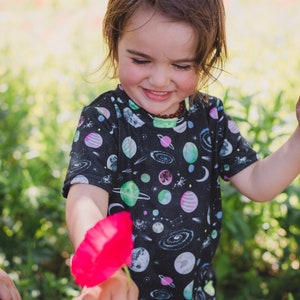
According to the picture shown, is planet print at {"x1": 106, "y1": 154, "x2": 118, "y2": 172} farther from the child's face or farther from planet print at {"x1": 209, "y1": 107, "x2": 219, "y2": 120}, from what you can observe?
planet print at {"x1": 209, "y1": 107, "x2": 219, "y2": 120}

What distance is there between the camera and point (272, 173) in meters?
2.18

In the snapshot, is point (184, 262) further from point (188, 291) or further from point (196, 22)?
point (196, 22)

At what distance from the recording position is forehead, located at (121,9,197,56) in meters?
1.91

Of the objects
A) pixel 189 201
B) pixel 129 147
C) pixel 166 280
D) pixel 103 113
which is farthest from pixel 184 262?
pixel 103 113

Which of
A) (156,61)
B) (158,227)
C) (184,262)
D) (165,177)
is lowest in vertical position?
(184,262)

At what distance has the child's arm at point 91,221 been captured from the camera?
4.74 feet

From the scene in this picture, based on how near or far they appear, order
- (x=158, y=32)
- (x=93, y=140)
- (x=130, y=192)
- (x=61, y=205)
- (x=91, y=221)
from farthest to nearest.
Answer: (x=61, y=205) → (x=130, y=192) → (x=93, y=140) → (x=158, y=32) → (x=91, y=221)

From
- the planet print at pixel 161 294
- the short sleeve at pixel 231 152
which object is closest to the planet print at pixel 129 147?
the short sleeve at pixel 231 152

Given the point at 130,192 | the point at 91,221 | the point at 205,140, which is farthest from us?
the point at 205,140

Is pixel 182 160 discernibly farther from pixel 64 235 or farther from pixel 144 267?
pixel 64 235

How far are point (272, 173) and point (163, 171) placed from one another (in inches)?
12.6

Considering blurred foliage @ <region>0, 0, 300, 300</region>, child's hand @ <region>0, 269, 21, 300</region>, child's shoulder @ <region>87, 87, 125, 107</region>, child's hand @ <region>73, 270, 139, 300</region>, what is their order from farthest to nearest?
blurred foliage @ <region>0, 0, 300, 300</region>
child's shoulder @ <region>87, 87, 125, 107</region>
child's hand @ <region>0, 269, 21, 300</region>
child's hand @ <region>73, 270, 139, 300</region>

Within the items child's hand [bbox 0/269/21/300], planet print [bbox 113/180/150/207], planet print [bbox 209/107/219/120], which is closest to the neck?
planet print [bbox 209/107/219/120]

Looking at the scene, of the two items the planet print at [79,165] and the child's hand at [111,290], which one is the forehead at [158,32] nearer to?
the planet print at [79,165]
